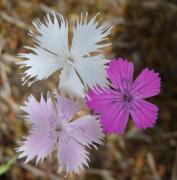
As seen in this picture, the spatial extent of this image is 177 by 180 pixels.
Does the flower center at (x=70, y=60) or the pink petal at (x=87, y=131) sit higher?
the flower center at (x=70, y=60)

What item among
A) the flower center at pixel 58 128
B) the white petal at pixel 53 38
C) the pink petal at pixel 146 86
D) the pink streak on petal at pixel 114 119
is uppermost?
the white petal at pixel 53 38

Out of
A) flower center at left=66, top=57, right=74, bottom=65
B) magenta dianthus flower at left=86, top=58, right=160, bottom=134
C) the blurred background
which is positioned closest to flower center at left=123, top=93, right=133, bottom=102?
magenta dianthus flower at left=86, top=58, right=160, bottom=134

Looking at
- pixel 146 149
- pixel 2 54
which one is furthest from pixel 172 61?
pixel 2 54

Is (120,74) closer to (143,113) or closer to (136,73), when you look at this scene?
(143,113)

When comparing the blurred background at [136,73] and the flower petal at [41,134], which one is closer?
the flower petal at [41,134]

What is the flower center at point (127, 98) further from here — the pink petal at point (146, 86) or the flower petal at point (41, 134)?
the flower petal at point (41, 134)

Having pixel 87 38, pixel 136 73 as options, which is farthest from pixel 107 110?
pixel 136 73

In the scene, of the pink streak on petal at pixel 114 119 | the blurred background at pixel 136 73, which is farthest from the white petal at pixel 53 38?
the blurred background at pixel 136 73
